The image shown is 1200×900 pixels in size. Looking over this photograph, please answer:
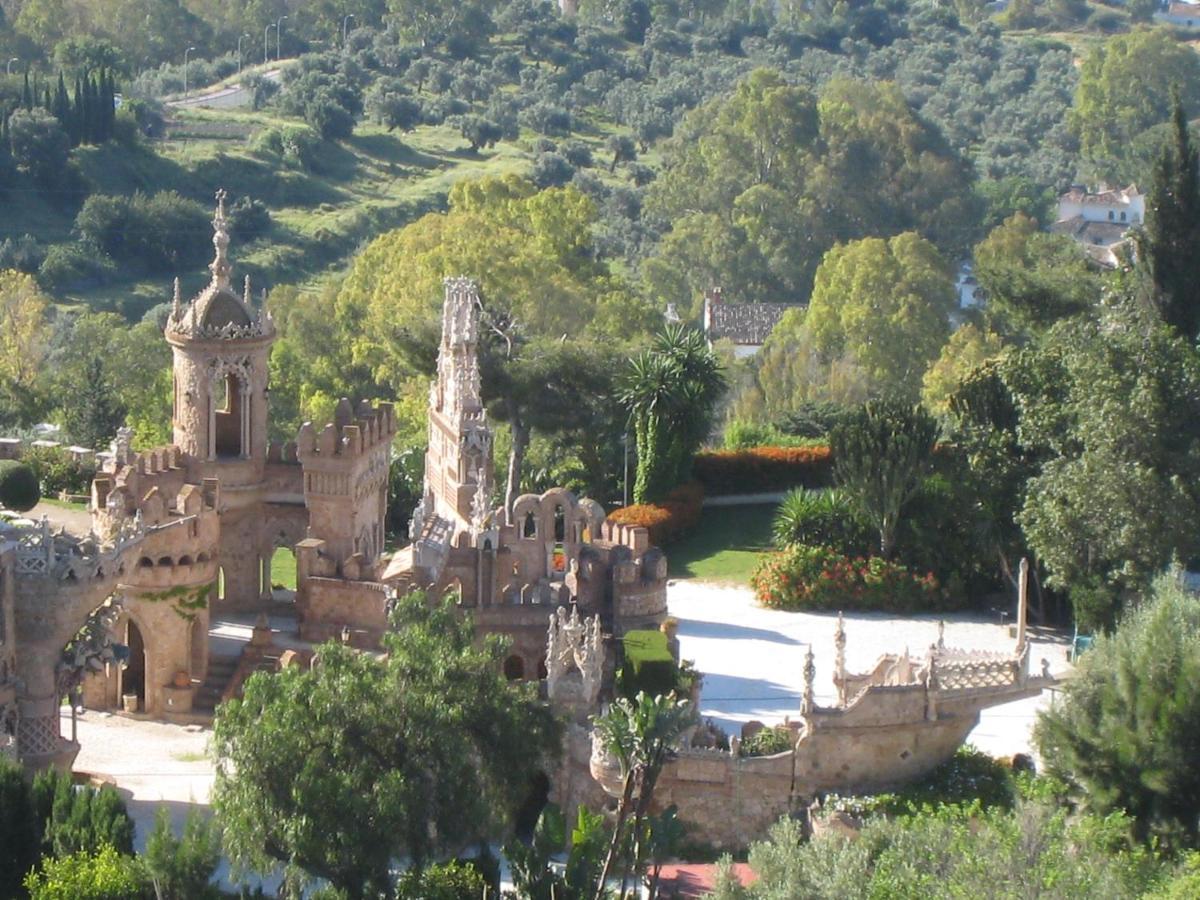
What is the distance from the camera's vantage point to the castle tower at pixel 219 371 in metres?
48.9

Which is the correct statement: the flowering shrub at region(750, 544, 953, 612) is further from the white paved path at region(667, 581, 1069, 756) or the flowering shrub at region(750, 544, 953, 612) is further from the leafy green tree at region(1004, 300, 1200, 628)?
the leafy green tree at region(1004, 300, 1200, 628)

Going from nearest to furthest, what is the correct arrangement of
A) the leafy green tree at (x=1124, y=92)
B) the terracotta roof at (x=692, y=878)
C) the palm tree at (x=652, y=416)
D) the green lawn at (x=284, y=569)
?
the terracotta roof at (x=692, y=878) < the green lawn at (x=284, y=569) < the palm tree at (x=652, y=416) < the leafy green tree at (x=1124, y=92)

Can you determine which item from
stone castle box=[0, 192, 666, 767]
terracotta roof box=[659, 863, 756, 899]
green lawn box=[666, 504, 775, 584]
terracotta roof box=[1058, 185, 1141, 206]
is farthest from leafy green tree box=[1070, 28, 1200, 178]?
terracotta roof box=[659, 863, 756, 899]

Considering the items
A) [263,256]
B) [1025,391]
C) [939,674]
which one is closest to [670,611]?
[1025,391]

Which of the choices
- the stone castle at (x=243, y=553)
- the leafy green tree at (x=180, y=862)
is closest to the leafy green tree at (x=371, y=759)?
the leafy green tree at (x=180, y=862)

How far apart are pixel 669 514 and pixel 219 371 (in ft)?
44.7

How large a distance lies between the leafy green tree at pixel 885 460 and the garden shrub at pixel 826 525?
0.33 m

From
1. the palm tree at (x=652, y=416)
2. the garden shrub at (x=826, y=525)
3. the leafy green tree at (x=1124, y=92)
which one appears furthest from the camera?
the leafy green tree at (x=1124, y=92)

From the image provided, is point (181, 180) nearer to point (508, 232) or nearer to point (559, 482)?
point (508, 232)

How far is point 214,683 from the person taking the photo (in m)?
45.8

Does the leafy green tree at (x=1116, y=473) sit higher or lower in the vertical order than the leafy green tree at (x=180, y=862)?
higher

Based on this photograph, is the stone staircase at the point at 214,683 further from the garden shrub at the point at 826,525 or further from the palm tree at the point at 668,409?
the palm tree at the point at 668,409

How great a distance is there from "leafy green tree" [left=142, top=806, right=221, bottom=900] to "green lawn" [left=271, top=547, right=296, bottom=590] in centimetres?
1604

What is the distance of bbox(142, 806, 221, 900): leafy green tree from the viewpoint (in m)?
36.5
